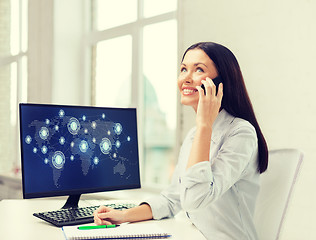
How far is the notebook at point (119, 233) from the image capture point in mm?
1210

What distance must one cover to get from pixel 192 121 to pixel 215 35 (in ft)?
1.61

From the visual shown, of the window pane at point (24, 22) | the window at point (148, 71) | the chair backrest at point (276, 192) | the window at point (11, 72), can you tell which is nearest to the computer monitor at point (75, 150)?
the chair backrest at point (276, 192)

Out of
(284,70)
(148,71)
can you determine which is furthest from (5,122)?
(284,70)

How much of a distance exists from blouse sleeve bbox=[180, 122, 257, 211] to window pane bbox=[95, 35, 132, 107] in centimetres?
194

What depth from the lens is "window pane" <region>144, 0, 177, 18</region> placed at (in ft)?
9.82

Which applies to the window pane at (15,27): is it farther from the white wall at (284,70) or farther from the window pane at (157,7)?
the white wall at (284,70)

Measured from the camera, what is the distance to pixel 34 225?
1.39 metres

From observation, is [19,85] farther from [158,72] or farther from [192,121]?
[192,121]

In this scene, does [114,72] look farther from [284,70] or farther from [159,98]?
[284,70]

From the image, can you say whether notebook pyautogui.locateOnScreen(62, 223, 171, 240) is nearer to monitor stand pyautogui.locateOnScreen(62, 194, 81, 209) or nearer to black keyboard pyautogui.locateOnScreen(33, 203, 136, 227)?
black keyboard pyautogui.locateOnScreen(33, 203, 136, 227)

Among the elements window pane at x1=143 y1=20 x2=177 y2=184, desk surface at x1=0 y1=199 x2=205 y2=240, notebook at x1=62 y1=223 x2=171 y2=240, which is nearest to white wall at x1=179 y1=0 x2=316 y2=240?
desk surface at x1=0 y1=199 x2=205 y2=240

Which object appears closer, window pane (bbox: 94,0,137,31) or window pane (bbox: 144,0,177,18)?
window pane (bbox: 144,0,177,18)

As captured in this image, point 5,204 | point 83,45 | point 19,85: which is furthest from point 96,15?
point 5,204

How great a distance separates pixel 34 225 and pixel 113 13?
8.02 ft
